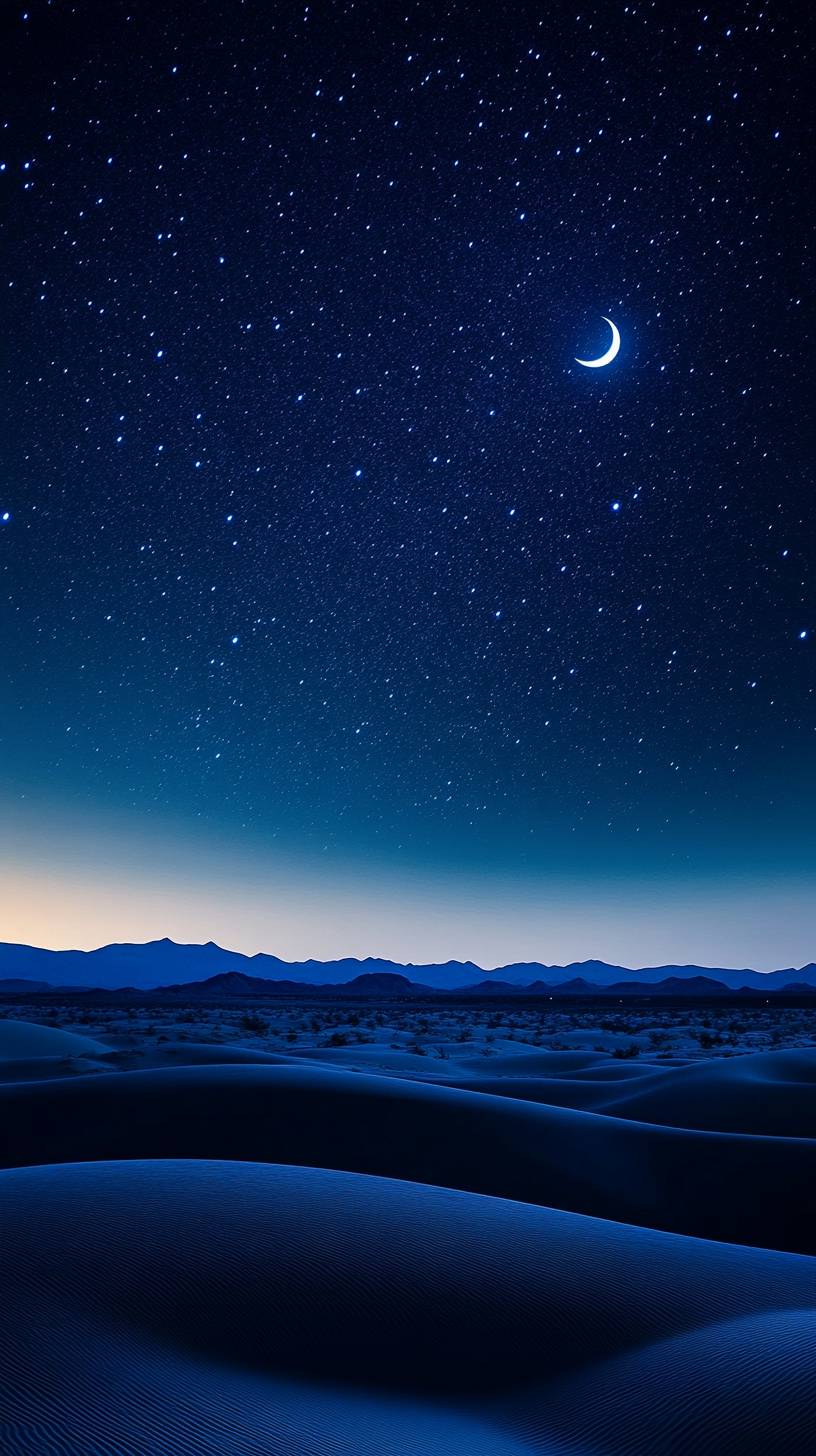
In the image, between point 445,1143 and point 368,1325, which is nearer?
point 368,1325

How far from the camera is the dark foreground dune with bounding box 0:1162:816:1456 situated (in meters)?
1.53

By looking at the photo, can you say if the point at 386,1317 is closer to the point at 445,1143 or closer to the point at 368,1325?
the point at 368,1325

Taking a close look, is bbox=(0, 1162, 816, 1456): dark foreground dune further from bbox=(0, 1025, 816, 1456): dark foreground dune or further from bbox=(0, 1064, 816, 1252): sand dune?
bbox=(0, 1064, 816, 1252): sand dune

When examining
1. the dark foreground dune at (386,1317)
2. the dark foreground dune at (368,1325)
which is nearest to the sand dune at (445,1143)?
the dark foreground dune at (386,1317)

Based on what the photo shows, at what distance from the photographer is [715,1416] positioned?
157cm

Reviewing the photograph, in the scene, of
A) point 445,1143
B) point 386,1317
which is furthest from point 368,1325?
point 445,1143

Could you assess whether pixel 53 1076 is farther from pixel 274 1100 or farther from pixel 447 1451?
pixel 447 1451

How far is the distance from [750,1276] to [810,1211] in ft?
6.49

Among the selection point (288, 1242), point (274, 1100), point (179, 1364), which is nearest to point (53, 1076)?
point (274, 1100)

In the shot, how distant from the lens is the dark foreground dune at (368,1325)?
5.01 feet

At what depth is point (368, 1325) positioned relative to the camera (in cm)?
210

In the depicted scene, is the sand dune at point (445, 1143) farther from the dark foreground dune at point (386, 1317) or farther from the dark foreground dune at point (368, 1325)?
the dark foreground dune at point (368, 1325)

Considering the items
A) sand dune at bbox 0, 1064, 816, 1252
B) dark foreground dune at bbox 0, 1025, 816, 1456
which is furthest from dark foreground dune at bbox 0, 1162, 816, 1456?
sand dune at bbox 0, 1064, 816, 1252

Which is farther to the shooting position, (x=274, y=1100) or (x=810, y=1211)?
(x=274, y=1100)
